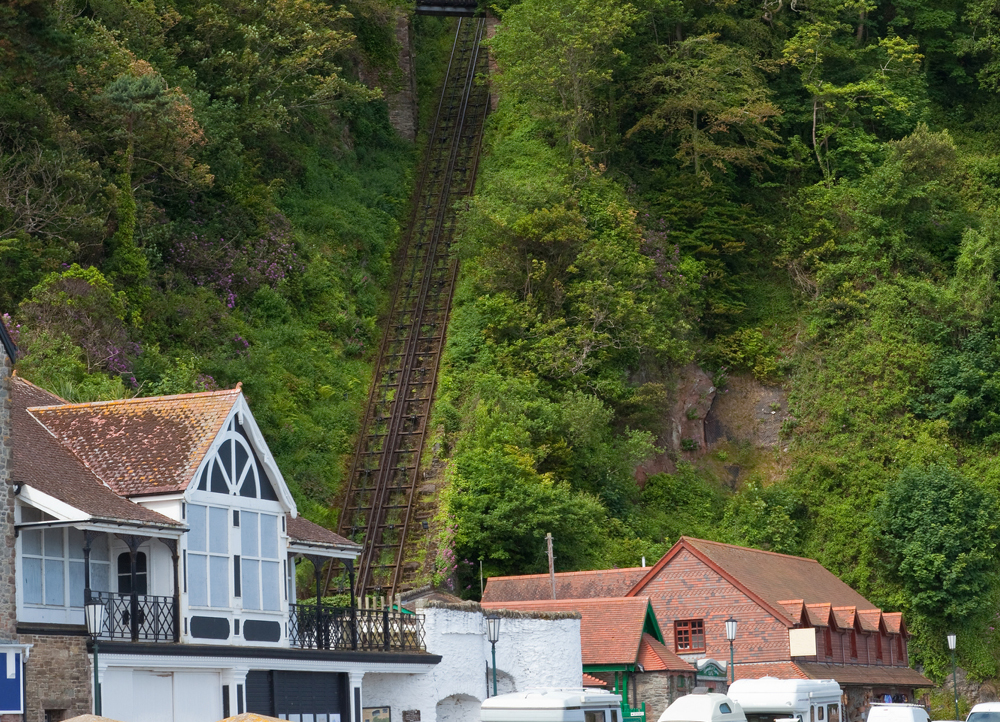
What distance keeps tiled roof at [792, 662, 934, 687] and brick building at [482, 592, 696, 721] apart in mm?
6924

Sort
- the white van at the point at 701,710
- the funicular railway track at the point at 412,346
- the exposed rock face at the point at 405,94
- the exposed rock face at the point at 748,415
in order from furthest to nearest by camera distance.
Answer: the exposed rock face at the point at 405,94, the exposed rock face at the point at 748,415, the funicular railway track at the point at 412,346, the white van at the point at 701,710

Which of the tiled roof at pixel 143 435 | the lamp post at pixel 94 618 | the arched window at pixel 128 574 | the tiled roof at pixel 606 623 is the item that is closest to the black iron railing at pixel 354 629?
the arched window at pixel 128 574

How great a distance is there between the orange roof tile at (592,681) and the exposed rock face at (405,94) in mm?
37009

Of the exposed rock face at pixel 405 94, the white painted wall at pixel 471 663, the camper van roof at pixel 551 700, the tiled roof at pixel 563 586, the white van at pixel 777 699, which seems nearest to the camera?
the camper van roof at pixel 551 700

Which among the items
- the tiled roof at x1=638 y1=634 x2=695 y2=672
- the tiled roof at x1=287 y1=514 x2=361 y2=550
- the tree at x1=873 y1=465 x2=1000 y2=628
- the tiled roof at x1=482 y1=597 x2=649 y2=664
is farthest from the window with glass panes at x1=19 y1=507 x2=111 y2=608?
the tree at x1=873 y1=465 x2=1000 y2=628

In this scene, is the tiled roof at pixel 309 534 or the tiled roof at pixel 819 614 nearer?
the tiled roof at pixel 309 534

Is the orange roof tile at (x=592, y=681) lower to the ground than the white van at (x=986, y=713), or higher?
higher

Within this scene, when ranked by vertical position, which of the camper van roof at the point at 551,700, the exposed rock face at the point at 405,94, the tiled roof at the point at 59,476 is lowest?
the camper van roof at the point at 551,700

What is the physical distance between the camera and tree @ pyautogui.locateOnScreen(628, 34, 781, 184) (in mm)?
62406

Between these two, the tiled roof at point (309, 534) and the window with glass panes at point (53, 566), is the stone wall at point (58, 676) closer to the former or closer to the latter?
the window with glass panes at point (53, 566)

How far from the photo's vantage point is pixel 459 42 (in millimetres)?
79125

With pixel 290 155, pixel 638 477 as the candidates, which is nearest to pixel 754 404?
pixel 638 477

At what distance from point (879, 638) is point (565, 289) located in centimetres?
1691

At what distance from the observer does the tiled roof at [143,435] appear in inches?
1085
